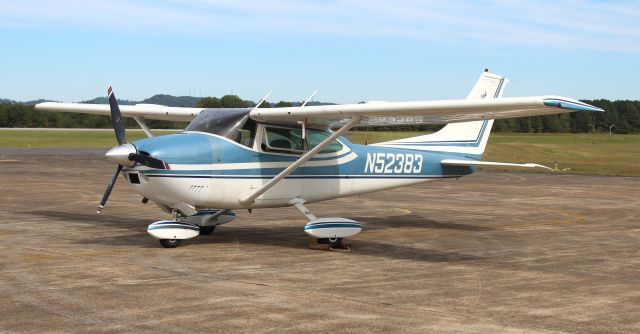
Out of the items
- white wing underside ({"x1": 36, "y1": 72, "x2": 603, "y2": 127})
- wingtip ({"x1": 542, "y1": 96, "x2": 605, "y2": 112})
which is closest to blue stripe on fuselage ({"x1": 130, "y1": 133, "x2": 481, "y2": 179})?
white wing underside ({"x1": 36, "y1": 72, "x2": 603, "y2": 127})

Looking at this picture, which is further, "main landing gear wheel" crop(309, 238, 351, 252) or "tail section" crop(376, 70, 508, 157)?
"tail section" crop(376, 70, 508, 157)

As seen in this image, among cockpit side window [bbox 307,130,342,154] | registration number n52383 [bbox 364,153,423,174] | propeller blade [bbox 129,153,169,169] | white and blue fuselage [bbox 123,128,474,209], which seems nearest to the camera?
propeller blade [bbox 129,153,169,169]

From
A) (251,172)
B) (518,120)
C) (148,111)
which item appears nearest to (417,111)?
(251,172)

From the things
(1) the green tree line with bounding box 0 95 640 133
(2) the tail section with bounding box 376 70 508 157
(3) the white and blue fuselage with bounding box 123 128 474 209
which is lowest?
(1) the green tree line with bounding box 0 95 640 133

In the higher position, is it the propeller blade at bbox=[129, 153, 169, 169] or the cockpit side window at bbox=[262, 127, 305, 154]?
the cockpit side window at bbox=[262, 127, 305, 154]

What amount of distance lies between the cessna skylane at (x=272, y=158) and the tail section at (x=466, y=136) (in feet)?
1.93

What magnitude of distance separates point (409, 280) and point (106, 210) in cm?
1049

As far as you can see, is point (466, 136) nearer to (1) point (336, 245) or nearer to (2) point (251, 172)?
(1) point (336, 245)

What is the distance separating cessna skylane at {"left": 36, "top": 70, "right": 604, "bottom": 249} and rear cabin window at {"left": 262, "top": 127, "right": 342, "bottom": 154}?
2cm

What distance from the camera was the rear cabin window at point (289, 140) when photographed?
13.3 m

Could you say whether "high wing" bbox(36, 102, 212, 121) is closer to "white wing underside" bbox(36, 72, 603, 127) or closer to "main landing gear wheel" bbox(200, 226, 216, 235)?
"white wing underside" bbox(36, 72, 603, 127)

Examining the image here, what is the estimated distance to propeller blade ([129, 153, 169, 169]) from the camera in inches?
463

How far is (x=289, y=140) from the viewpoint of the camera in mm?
13555

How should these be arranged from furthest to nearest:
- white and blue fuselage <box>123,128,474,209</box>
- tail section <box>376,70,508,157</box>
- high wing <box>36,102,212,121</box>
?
tail section <box>376,70,508,157</box>
high wing <box>36,102,212,121</box>
white and blue fuselage <box>123,128,474,209</box>
